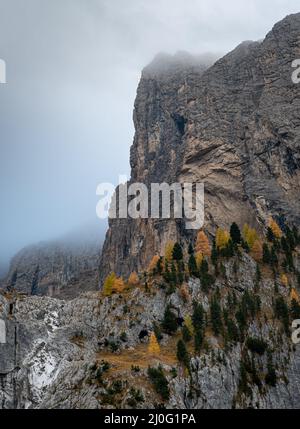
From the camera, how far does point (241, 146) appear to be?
177 meters

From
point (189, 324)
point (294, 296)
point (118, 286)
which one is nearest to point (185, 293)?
point (189, 324)

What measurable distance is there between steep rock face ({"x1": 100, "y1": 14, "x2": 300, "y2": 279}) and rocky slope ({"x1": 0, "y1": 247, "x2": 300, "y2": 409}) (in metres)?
41.4

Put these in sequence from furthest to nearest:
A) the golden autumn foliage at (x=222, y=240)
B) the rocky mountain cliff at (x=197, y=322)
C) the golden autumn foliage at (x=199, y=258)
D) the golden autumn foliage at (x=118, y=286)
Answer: the golden autumn foliage at (x=222, y=240)
the golden autumn foliage at (x=199, y=258)
the golden autumn foliage at (x=118, y=286)
the rocky mountain cliff at (x=197, y=322)

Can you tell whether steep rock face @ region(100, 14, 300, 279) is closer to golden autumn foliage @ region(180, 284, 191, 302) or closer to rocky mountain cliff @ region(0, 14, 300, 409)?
rocky mountain cliff @ region(0, 14, 300, 409)

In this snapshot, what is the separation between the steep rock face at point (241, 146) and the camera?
542 feet

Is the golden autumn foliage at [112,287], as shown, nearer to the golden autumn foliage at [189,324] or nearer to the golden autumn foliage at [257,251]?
the golden autumn foliage at [189,324]

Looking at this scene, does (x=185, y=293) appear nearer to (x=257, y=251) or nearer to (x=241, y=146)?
(x=257, y=251)

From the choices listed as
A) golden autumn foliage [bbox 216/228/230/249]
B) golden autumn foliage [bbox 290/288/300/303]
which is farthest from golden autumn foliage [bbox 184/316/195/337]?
golden autumn foliage [bbox 216/228/230/249]

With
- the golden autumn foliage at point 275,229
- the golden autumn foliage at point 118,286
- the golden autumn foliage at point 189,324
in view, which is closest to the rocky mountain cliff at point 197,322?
the golden autumn foliage at point 189,324

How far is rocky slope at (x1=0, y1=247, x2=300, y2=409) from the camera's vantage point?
8769 centimetres

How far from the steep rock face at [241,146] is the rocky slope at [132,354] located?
41.4 m

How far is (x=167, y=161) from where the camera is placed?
19600cm
